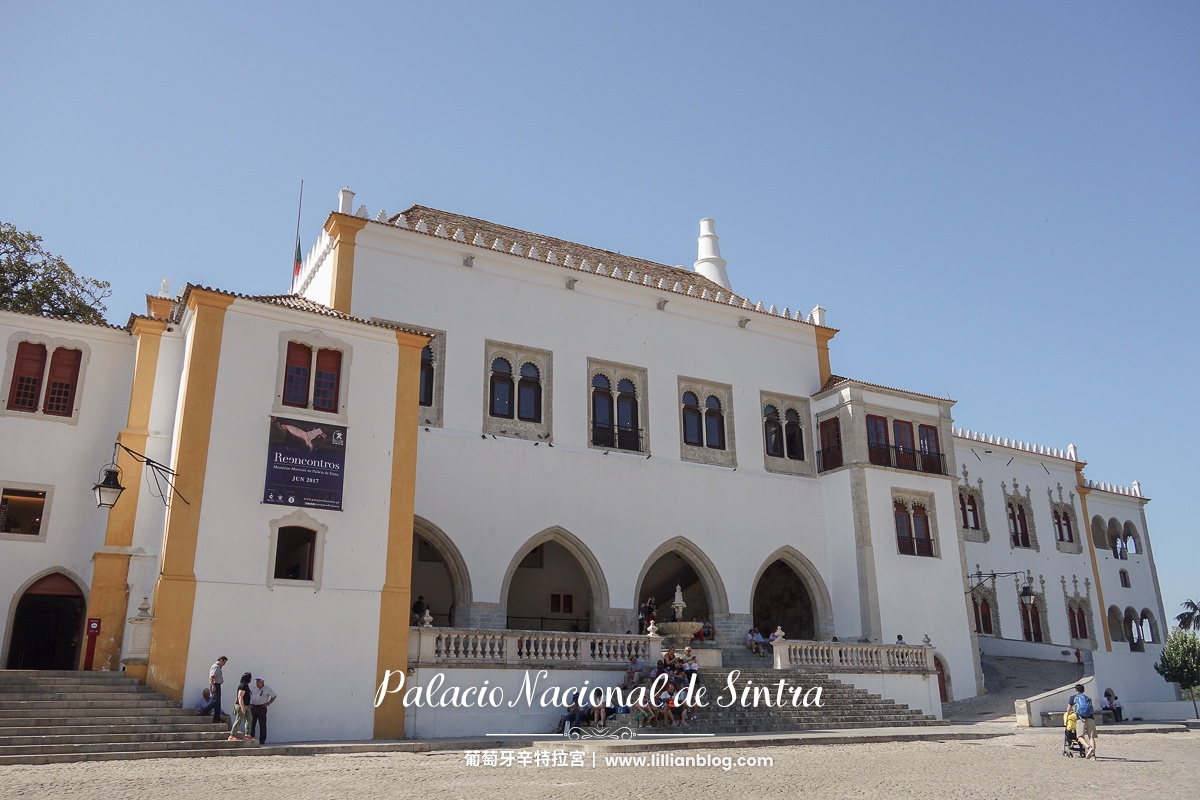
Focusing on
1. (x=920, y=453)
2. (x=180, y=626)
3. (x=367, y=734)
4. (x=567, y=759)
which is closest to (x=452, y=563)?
(x=367, y=734)

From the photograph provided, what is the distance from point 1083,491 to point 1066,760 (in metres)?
22.9

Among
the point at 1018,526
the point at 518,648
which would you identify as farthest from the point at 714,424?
the point at 1018,526

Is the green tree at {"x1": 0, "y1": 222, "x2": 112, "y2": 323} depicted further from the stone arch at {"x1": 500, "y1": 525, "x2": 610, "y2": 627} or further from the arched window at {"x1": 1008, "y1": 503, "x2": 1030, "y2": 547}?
the arched window at {"x1": 1008, "y1": 503, "x2": 1030, "y2": 547}

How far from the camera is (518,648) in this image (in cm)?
1620

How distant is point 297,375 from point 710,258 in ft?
61.0

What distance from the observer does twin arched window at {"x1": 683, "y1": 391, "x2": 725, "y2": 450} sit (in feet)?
76.8

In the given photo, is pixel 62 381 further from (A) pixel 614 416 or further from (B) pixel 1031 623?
(B) pixel 1031 623

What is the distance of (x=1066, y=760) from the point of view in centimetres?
1288

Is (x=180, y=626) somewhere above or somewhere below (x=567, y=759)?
above

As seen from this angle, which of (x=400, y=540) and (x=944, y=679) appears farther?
(x=944, y=679)

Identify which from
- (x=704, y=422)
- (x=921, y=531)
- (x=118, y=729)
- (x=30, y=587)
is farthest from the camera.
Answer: (x=921, y=531)

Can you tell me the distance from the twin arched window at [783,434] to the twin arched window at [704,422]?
1349 mm

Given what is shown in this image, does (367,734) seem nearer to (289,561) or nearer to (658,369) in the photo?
(289,561)

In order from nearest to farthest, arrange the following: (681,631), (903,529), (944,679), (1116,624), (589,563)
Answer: (681,631) < (589,563) < (944,679) < (903,529) < (1116,624)
